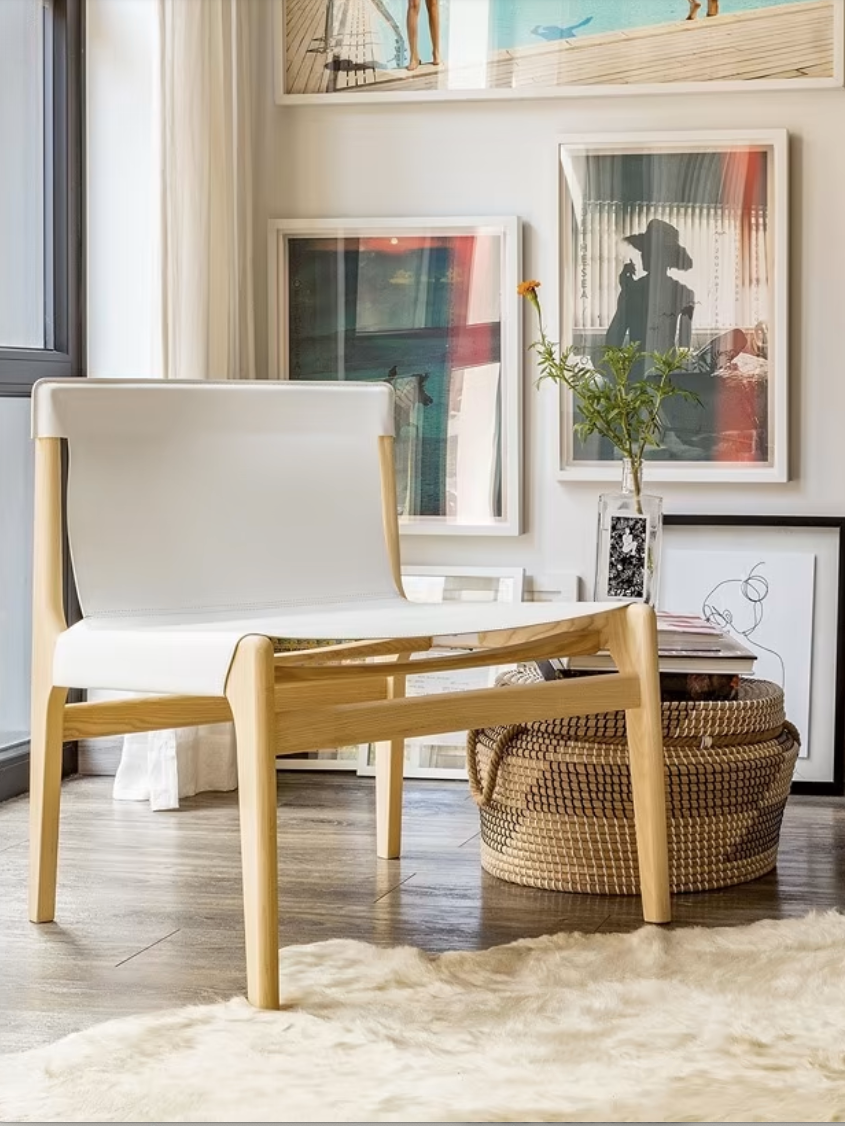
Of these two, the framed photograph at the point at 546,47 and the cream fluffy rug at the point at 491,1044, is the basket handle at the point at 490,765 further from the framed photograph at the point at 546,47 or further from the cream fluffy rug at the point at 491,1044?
the framed photograph at the point at 546,47

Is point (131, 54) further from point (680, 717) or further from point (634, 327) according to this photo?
point (680, 717)

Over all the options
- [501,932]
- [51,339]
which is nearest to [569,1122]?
[501,932]

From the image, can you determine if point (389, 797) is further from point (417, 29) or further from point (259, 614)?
point (417, 29)

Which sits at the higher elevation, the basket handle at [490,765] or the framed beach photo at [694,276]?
the framed beach photo at [694,276]

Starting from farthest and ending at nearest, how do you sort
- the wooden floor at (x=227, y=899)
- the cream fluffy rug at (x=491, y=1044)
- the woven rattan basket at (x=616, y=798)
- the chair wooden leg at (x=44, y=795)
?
1. the woven rattan basket at (x=616, y=798)
2. the chair wooden leg at (x=44, y=795)
3. the wooden floor at (x=227, y=899)
4. the cream fluffy rug at (x=491, y=1044)

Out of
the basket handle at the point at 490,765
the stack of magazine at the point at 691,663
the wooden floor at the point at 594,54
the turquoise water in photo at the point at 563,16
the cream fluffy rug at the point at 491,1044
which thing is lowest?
the cream fluffy rug at the point at 491,1044

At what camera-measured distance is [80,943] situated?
202 cm

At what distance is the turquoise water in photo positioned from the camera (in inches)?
124

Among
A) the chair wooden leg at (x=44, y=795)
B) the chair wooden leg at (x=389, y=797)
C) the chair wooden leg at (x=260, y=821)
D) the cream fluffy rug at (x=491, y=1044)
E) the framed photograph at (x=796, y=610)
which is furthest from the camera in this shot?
the framed photograph at (x=796, y=610)

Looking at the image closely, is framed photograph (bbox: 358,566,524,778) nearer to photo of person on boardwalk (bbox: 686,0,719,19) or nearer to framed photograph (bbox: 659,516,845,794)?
framed photograph (bbox: 659,516,845,794)

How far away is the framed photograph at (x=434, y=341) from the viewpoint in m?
3.22

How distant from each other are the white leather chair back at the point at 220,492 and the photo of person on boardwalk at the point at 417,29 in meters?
1.11

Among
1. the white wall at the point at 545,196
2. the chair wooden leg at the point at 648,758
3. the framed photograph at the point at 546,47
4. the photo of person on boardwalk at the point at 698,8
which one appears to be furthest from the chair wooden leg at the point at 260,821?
the photo of person on boardwalk at the point at 698,8

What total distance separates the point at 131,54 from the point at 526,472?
120 centimetres
